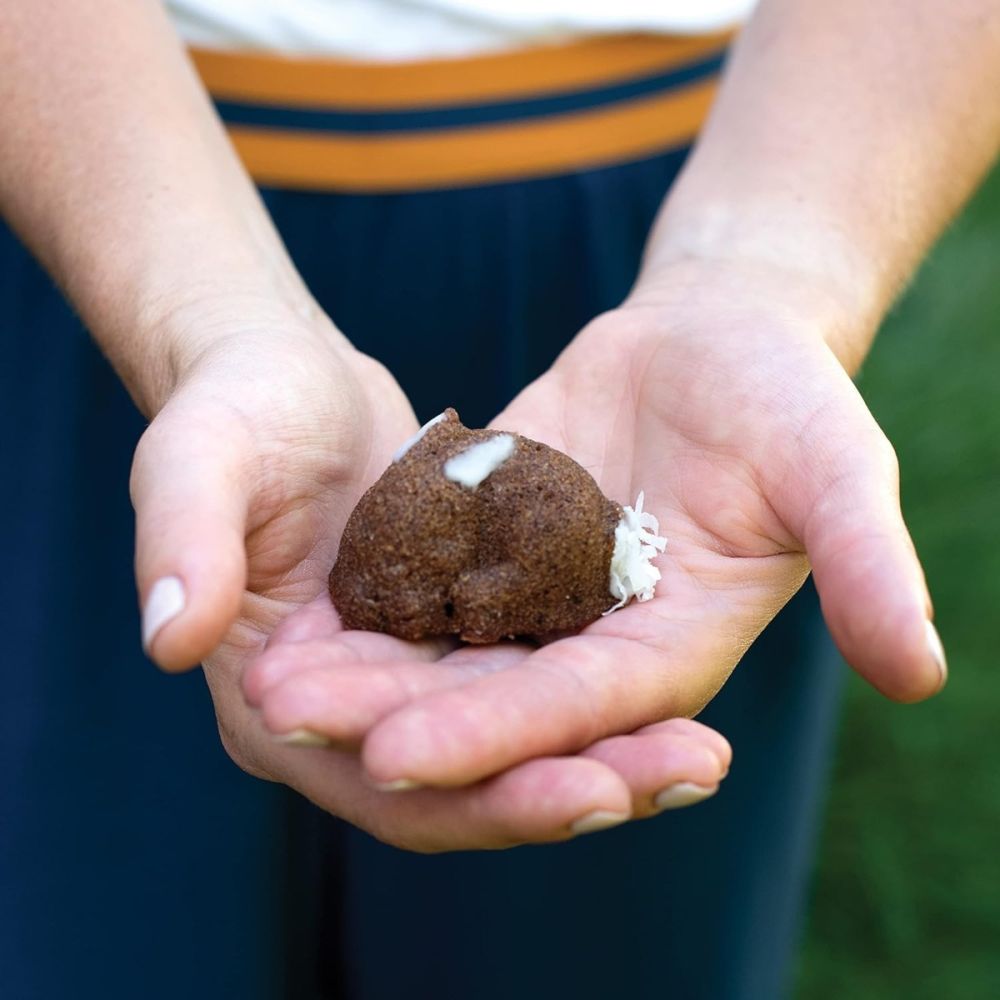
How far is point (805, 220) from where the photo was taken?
2.35 metres

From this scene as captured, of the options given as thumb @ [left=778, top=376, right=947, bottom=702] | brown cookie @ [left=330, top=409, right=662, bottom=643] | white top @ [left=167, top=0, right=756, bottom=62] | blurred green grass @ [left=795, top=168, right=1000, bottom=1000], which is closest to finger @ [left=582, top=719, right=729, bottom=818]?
thumb @ [left=778, top=376, right=947, bottom=702]

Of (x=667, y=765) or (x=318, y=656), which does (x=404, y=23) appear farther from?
(x=667, y=765)

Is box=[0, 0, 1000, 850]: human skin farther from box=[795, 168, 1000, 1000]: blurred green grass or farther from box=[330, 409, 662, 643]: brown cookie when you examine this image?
box=[795, 168, 1000, 1000]: blurred green grass

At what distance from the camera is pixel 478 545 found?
205 centimetres

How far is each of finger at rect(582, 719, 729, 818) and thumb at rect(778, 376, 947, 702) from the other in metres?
0.23

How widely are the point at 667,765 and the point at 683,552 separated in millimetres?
521

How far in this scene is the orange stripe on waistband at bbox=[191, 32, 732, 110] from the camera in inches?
93.2

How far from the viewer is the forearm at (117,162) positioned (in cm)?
211

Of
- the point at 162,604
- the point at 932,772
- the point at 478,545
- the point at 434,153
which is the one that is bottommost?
the point at 932,772

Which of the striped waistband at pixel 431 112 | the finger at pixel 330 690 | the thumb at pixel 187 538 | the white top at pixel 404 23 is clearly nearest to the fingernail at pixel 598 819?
the finger at pixel 330 690

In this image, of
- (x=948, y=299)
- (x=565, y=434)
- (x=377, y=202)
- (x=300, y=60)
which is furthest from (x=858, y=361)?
(x=948, y=299)

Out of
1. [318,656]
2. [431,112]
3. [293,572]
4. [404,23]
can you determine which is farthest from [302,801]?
[404,23]

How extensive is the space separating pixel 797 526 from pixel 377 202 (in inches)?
45.5

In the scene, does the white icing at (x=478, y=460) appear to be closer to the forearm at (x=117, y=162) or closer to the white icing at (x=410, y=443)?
the white icing at (x=410, y=443)
